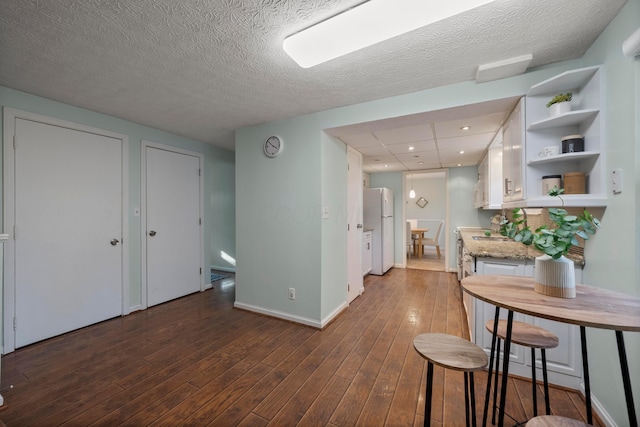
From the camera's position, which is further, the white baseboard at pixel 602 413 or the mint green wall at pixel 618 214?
the white baseboard at pixel 602 413

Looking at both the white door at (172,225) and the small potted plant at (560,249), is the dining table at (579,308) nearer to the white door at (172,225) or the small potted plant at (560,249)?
the small potted plant at (560,249)

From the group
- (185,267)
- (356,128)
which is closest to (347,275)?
(356,128)

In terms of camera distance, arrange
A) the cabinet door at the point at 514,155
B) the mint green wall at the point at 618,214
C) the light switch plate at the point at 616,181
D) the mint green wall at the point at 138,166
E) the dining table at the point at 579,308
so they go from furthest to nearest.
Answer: the mint green wall at the point at 138,166
the cabinet door at the point at 514,155
the light switch plate at the point at 616,181
the mint green wall at the point at 618,214
the dining table at the point at 579,308

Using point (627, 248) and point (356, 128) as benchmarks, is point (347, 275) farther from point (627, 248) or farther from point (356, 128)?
point (627, 248)

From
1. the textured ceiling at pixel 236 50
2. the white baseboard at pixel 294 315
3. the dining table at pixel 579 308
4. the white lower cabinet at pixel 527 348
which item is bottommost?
the white baseboard at pixel 294 315

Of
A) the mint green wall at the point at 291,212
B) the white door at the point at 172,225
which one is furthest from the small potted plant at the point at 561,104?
the white door at the point at 172,225

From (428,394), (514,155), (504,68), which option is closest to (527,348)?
(428,394)

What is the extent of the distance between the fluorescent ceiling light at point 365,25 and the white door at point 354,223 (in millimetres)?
1930

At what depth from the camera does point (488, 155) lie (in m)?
3.62

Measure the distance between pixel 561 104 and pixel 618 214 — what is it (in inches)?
30.6

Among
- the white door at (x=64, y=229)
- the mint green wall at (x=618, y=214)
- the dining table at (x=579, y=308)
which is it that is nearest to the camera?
the dining table at (x=579, y=308)

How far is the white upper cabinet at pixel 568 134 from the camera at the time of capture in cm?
154

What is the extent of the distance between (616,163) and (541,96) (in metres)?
0.73

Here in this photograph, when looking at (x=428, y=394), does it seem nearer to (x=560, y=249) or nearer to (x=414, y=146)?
(x=560, y=249)
